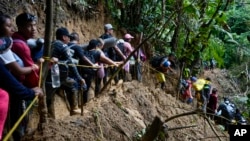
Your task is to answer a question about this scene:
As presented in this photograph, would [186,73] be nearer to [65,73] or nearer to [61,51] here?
[65,73]

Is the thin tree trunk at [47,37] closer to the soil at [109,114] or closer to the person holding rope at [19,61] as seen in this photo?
the person holding rope at [19,61]

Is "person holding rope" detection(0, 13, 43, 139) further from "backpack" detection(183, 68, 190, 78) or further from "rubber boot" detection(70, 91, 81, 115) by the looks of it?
"backpack" detection(183, 68, 190, 78)

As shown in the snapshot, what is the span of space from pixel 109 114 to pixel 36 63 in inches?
74.8

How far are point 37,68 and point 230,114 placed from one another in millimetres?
8586

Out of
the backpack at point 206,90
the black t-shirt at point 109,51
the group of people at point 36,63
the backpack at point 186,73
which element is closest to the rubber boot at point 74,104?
the group of people at point 36,63

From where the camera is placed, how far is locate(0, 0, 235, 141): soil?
5.22 metres

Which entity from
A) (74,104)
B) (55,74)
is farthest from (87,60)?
(55,74)

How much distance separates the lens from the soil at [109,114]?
205 inches

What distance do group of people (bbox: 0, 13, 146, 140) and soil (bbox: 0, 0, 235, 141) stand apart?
0.39 meters

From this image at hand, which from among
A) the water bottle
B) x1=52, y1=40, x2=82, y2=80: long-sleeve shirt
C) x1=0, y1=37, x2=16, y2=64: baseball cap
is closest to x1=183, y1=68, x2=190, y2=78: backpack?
x1=52, y1=40, x2=82, y2=80: long-sleeve shirt

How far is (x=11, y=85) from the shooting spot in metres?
3.74

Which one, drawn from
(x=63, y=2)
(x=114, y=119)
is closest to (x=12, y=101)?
(x=114, y=119)

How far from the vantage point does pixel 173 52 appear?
12.9 meters

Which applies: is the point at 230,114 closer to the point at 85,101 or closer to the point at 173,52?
the point at 173,52
